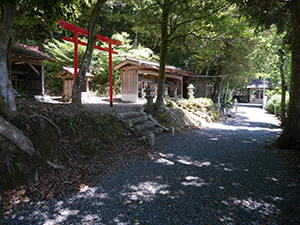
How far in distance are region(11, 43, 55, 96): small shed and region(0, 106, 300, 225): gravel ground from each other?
1001 centimetres

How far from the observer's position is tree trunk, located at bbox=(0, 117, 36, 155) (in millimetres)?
3156

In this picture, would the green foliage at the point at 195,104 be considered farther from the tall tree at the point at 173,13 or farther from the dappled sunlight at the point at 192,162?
the dappled sunlight at the point at 192,162

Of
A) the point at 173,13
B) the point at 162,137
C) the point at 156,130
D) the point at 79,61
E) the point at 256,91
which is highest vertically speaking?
the point at 173,13

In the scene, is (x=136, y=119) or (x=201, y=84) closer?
(x=136, y=119)

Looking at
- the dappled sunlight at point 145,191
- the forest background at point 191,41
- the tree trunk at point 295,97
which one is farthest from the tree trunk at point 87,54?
the tree trunk at point 295,97

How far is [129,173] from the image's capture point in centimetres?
410

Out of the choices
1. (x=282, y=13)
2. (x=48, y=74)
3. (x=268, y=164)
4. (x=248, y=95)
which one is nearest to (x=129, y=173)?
(x=268, y=164)

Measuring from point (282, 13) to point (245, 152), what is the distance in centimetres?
544

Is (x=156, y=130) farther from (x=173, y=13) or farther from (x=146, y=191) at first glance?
(x=173, y=13)

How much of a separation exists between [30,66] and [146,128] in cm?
1034

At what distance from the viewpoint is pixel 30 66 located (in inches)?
492

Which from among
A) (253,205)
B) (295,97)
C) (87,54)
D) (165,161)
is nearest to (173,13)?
(87,54)

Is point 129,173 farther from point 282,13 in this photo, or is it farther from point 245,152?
point 282,13

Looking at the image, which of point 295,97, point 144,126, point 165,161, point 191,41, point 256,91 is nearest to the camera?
point 165,161
